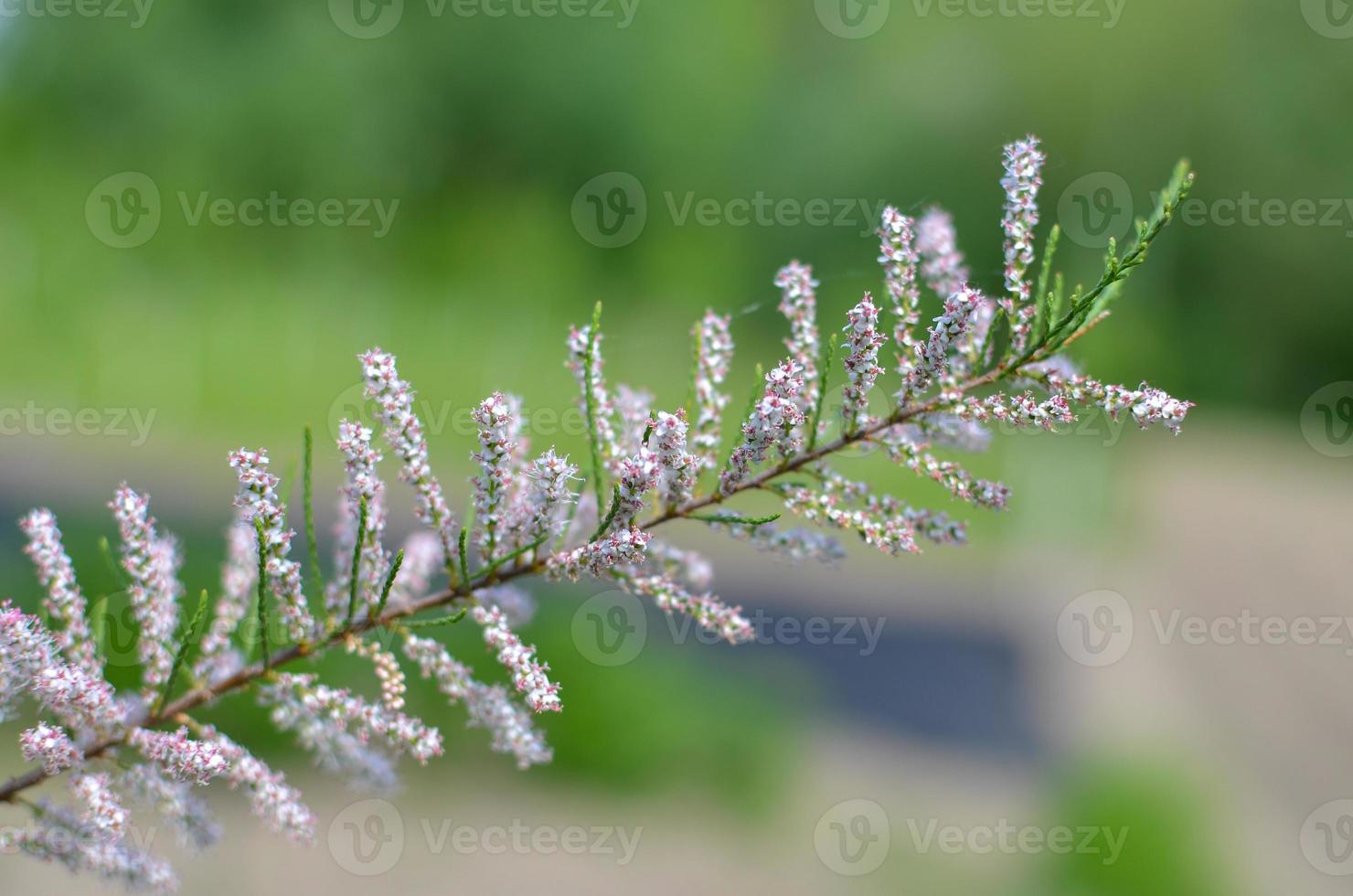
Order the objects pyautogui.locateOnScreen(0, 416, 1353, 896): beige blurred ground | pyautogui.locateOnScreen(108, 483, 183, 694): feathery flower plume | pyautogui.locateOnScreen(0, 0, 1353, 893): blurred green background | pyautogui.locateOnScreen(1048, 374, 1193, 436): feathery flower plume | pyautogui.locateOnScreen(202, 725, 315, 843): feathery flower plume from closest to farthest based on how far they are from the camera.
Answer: pyautogui.locateOnScreen(1048, 374, 1193, 436): feathery flower plume, pyautogui.locateOnScreen(202, 725, 315, 843): feathery flower plume, pyautogui.locateOnScreen(108, 483, 183, 694): feathery flower plume, pyautogui.locateOnScreen(0, 416, 1353, 896): beige blurred ground, pyautogui.locateOnScreen(0, 0, 1353, 893): blurred green background

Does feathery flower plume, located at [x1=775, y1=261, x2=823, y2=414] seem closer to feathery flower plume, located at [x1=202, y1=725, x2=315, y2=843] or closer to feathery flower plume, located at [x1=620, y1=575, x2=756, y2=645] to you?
feathery flower plume, located at [x1=620, y1=575, x2=756, y2=645]

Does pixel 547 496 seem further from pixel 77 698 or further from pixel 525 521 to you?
pixel 77 698

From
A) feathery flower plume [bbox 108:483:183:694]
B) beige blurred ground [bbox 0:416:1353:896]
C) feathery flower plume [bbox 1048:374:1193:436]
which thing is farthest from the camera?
beige blurred ground [bbox 0:416:1353:896]

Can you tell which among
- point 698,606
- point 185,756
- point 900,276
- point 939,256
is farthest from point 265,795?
point 939,256

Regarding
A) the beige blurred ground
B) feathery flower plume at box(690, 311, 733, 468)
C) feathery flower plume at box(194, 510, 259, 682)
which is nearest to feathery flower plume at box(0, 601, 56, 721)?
feathery flower plume at box(194, 510, 259, 682)

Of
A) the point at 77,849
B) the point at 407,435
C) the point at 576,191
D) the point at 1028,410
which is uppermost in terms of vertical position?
the point at 576,191

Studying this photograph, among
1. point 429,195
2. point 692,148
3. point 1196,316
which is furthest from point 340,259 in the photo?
point 1196,316

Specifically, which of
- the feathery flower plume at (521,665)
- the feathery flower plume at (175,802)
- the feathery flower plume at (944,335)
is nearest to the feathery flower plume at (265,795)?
the feathery flower plume at (175,802)
